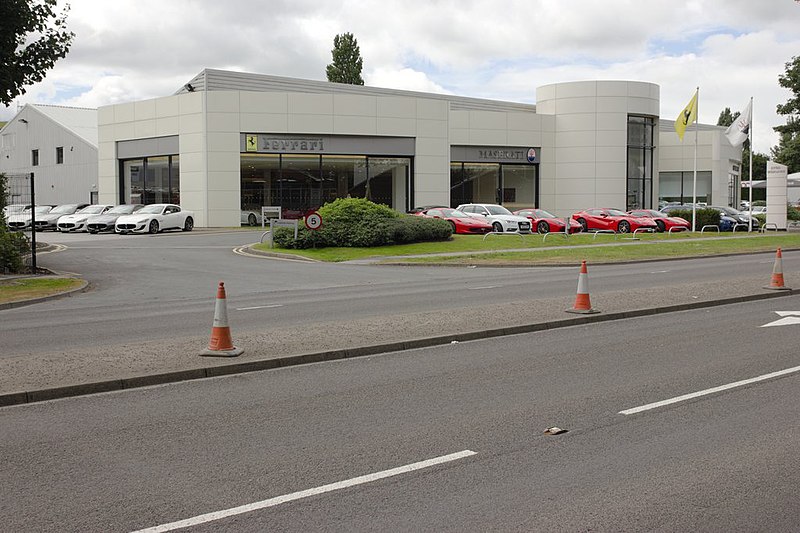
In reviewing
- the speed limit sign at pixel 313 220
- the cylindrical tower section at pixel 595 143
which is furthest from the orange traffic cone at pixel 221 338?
the cylindrical tower section at pixel 595 143

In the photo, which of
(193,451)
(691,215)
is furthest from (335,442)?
(691,215)

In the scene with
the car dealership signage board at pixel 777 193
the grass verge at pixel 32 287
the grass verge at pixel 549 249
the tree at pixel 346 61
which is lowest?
the grass verge at pixel 32 287

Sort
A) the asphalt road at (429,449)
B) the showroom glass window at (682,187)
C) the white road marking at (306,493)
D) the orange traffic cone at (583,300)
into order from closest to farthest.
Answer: the white road marking at (306,493) < the asphalt road at (429,449) < the orange traffic cone at (583,300) < the showroom glass window at (682,187)

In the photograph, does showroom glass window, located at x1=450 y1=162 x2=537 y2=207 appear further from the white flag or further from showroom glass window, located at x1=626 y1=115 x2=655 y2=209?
the white flag

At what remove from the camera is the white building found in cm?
6078

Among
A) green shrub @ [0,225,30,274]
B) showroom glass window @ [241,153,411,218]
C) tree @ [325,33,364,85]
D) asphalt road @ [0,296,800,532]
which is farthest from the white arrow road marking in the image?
tree @ [325,33,364,85]

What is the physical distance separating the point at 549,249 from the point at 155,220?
69.7 ft

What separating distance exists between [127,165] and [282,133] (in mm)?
11917

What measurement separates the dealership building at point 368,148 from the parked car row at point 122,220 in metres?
4.29

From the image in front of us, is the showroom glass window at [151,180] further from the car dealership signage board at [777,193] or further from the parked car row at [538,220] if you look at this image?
the car dealership signage board at [777,193]

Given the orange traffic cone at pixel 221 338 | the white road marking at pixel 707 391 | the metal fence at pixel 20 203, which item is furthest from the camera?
the metal fence at pixel 20 203

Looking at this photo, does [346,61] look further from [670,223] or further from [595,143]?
[670,223]

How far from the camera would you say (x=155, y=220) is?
1602 inches

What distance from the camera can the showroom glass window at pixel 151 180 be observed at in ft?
161
